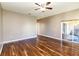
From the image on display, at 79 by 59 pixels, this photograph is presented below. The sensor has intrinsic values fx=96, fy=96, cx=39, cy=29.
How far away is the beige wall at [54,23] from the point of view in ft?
17.6

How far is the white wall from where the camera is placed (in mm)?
5655

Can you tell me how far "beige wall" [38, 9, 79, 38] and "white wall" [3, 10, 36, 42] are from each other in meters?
1.27

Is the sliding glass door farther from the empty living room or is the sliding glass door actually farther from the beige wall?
the beige wall

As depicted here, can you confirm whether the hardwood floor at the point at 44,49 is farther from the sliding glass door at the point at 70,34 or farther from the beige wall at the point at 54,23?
the beige wall at the point at 54,23

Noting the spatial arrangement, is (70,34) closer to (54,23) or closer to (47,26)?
(54,23)

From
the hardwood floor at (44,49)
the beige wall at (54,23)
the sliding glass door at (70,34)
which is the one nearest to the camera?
the hardwood floor at (44,49)

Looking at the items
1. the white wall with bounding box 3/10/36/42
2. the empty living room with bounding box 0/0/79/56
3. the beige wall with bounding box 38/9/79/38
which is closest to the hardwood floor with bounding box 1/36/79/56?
the empty living room with bounding box 0/0/79/56

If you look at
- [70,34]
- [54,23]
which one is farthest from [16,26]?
[70,34]

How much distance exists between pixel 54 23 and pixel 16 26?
8.03 ft

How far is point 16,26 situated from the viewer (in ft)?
20.6

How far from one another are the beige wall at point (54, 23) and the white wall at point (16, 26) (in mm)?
1270

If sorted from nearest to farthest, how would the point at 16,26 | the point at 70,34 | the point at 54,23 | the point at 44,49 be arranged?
1. the point at 44,49
2. the point at 70,34
3. the point at 54,23
4. the point at 16,26

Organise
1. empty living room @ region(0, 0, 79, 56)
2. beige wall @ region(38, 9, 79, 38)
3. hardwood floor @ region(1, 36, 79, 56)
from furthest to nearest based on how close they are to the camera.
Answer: beige wall @ region(38, 9, 79, 38) → empty living room @ region(0, 0, 79, 56) → hardwood floor @ region(1, 36, 79, 56)

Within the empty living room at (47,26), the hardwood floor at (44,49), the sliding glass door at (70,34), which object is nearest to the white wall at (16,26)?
the empty living room at (47,26)
